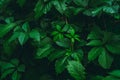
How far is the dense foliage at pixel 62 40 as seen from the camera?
2322 mm

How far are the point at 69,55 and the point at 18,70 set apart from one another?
1.60 feet

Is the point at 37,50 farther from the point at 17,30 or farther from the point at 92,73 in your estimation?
the point at 92,73

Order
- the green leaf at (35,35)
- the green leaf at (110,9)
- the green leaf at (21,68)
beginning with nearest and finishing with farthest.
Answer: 1. the green leaf at (110,9)
2. the green leaf at (35,35)
3. the green leaf at (21,68)

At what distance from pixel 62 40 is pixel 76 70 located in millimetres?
288

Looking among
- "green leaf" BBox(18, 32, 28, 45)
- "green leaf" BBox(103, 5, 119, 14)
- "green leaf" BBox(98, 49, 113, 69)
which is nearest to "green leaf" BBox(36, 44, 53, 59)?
"green leaf" BBox(18, 32, 28, 45)

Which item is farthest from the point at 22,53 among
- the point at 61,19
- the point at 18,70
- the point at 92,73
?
the point at 92,73

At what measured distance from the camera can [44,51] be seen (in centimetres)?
247

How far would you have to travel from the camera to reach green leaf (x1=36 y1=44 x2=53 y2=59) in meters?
2.45

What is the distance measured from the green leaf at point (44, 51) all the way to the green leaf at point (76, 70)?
0.23m

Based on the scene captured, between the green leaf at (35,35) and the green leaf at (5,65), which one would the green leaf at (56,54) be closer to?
the green leaf at (35,35)

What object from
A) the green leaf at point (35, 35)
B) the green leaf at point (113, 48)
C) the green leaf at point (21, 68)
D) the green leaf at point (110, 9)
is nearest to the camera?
the green leaf at point (113, 48)

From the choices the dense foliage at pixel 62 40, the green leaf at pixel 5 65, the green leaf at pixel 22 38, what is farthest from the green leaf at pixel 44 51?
the green leaf at pixel 5 65

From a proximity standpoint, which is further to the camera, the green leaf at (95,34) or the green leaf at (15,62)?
the green leaf at (15,62)

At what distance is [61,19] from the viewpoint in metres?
2.66
